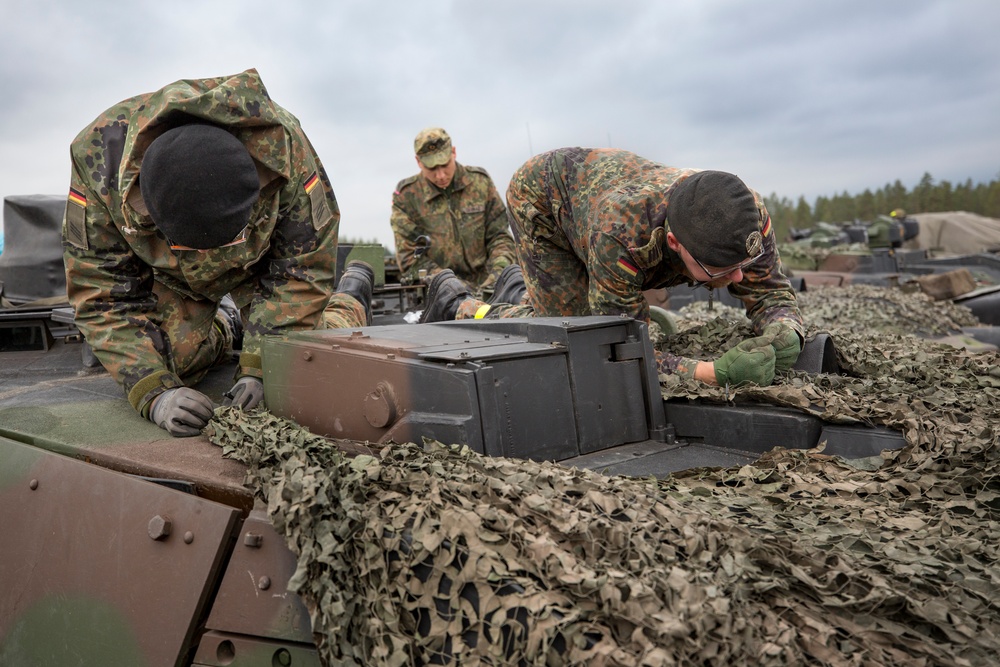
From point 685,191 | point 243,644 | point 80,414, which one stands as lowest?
point 243,644

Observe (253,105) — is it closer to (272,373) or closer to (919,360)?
(272,373)

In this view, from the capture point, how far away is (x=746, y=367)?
3.02m

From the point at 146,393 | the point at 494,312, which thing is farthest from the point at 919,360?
the point at 146,393

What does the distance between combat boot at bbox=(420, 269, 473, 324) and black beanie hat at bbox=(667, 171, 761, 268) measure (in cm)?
186

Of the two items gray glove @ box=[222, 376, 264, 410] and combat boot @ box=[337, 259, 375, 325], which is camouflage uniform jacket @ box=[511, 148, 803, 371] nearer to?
combat boot @ box=[337, 259, 375, 325]

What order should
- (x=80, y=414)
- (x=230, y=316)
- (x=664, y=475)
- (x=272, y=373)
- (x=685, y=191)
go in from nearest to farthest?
(x=664, y=475) < (x=272, y=373) < (x=80, y=414) < (x=685, y=191) < (x=230, y=316)

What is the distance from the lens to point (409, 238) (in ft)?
25.7

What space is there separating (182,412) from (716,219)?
1.92 meters

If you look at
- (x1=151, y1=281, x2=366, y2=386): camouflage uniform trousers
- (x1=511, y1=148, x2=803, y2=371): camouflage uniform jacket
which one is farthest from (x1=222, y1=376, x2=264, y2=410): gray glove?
(x1=511, y1=148, x2=803, y2=371): camouflage uniform jacket

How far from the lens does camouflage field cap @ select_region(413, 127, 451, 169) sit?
290 inches

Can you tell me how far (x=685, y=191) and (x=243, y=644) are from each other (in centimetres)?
218

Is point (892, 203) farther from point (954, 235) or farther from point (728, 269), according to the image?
point (728, 269)

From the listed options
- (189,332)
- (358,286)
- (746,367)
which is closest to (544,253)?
(358,286)

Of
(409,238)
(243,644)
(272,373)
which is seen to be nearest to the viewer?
(243,644)
